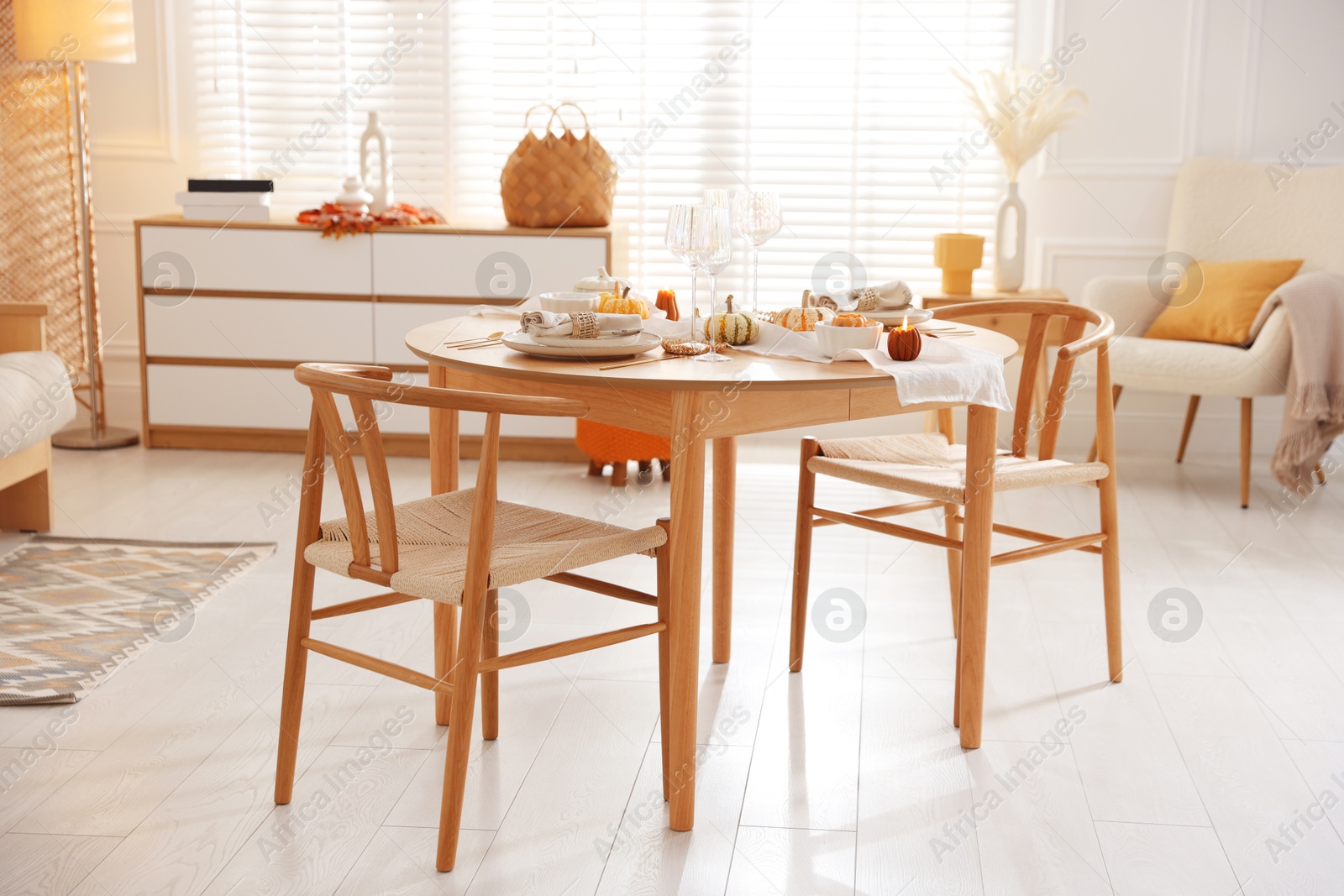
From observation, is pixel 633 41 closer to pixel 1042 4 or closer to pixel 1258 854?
pixel 1042 4

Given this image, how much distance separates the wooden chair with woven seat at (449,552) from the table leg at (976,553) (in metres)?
0.54

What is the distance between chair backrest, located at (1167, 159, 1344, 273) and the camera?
4.06 meters

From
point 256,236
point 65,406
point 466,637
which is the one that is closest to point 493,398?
point 466,637

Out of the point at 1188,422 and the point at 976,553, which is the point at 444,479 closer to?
the point at 976,553

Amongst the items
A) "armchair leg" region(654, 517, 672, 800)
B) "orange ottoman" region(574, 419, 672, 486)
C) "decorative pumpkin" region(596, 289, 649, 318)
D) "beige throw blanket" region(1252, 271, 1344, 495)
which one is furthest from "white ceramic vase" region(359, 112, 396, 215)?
"beige throw blanket" region(1252, 271, 1344, 495)

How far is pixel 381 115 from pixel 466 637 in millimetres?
3462

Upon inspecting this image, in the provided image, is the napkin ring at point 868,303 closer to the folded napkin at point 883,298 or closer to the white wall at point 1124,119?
the folded napkin at point 883,298

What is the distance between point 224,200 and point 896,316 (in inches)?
112

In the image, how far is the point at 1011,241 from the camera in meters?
4.23

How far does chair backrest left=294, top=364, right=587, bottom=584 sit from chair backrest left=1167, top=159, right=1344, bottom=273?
3.27 meters

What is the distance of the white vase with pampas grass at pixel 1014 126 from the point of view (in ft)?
13.7

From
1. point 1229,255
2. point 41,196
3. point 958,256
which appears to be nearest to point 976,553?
point 958,256

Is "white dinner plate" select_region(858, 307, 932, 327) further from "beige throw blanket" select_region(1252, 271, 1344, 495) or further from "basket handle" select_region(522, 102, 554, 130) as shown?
"basket handle" select_region(522, 102, 554, 130)

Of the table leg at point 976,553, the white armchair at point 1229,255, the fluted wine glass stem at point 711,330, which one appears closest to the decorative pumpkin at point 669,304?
the fluted wine glass stem at point 711,330
